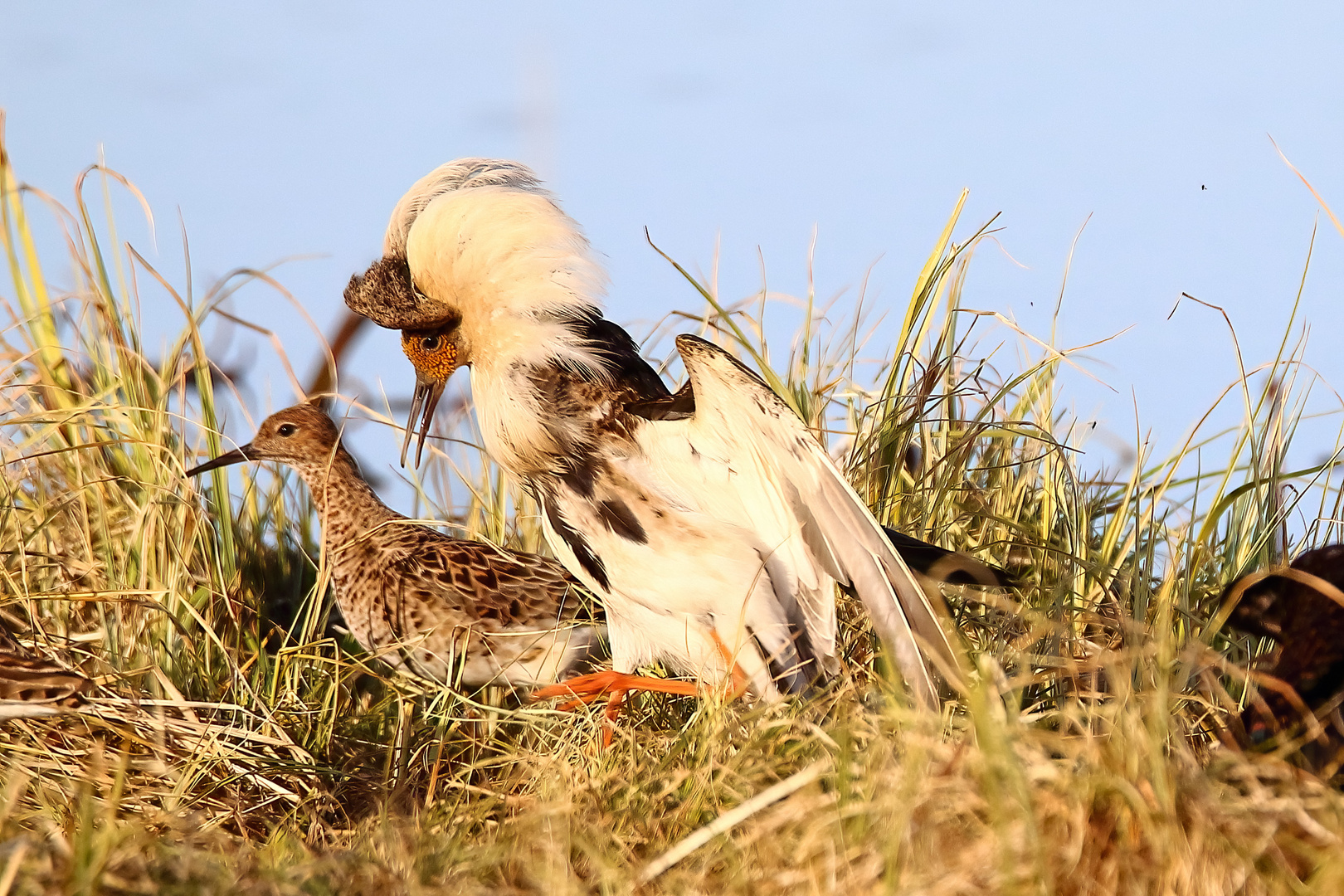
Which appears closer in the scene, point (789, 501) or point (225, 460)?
point (789, 501)

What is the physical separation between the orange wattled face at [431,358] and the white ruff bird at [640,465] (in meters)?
0.02

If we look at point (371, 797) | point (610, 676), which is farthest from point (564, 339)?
point (371, 797)

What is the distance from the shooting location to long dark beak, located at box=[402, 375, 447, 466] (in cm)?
418

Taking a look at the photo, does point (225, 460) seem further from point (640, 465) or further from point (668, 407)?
point (668, 407)

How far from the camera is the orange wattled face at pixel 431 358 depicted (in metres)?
4.06

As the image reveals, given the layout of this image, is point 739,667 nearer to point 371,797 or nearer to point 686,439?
point 686,439

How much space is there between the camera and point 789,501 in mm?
3518

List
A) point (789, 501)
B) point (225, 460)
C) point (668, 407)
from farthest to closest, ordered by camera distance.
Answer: point (225, 460)
point (668, 407)
point (789, 501)

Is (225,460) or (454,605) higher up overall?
(225,460)

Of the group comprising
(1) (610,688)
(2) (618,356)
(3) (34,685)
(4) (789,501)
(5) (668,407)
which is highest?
(2) (618,356)

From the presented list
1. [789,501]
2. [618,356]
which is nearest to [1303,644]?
[789,501]

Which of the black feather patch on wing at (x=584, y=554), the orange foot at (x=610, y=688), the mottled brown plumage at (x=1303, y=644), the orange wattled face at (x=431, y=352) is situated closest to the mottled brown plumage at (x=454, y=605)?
the orange foot at (x=610, y=688)

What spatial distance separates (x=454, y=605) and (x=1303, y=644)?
Answer: 106 inches

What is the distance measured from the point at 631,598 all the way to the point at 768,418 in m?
0.75
